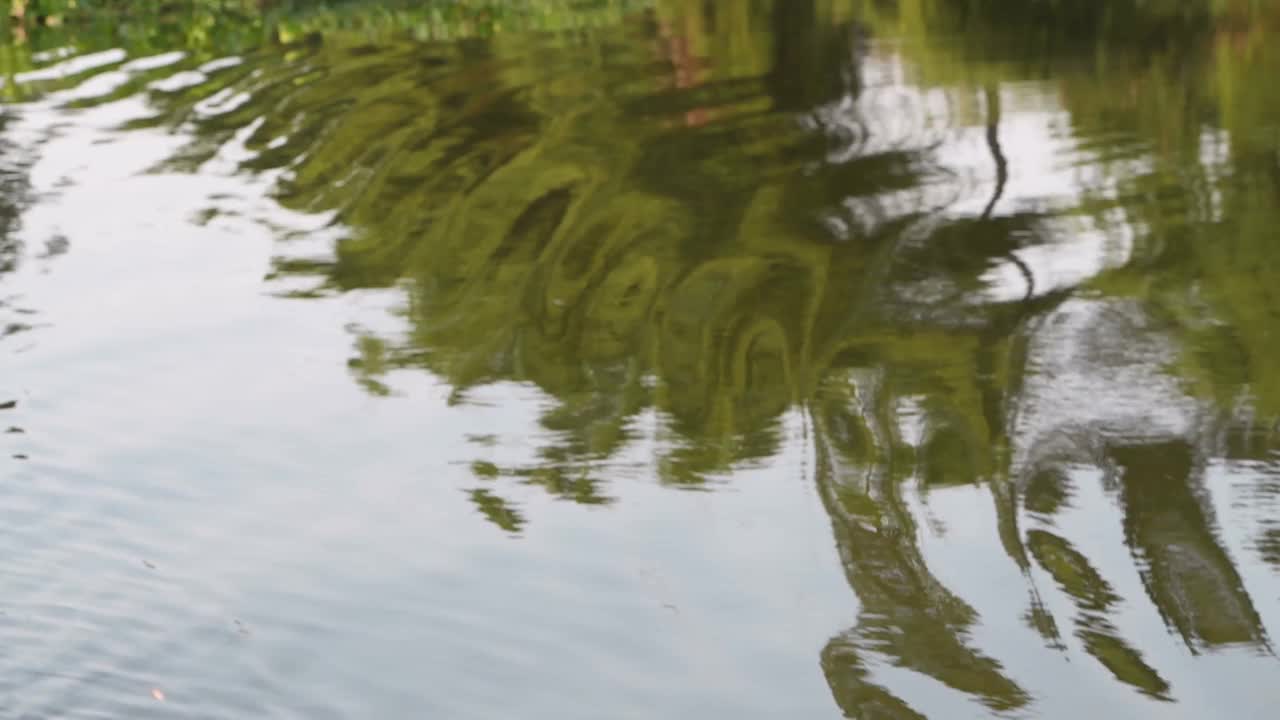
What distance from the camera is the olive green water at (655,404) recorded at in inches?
106

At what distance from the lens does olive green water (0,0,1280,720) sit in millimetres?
2695

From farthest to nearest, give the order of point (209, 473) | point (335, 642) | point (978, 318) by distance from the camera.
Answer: point (978, 318)
point (209, 473)
point (335, 642)

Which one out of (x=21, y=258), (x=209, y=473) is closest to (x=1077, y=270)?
(x=209, y=473)

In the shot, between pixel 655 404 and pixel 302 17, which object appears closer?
pixel 655 404

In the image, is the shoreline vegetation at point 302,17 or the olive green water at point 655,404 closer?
the olive green water at point 655,404

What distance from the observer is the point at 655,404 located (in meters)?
3.89

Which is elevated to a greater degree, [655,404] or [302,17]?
[302,17]

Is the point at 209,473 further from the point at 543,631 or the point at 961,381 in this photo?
the point at 961,381

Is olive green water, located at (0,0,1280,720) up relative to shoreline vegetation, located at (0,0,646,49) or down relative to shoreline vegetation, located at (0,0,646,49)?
down

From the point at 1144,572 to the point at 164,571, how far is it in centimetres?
166

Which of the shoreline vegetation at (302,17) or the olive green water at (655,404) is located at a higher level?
the shoreline vegetation at (302,17)

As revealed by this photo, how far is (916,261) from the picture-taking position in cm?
481

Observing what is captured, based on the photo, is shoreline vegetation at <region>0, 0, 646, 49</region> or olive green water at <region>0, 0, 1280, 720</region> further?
shoreline vegetation at <region>0, 0, 646, 49</region>

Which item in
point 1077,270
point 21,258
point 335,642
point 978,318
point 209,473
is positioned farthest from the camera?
point 21,258
